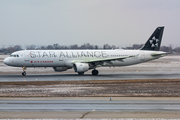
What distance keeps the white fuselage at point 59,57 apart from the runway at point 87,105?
67.9 ft

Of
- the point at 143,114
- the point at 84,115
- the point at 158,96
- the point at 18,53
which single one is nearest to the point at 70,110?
the point at 84,115

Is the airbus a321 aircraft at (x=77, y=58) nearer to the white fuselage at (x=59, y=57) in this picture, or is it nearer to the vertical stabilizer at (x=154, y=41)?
the white fuselage at (x=59, y=57)

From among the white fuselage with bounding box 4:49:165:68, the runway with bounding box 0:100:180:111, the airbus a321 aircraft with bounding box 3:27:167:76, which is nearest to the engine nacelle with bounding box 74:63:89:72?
the airbus a321 aircraft with bounding box 3:27:167:76

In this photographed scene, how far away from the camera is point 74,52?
39.2 meters

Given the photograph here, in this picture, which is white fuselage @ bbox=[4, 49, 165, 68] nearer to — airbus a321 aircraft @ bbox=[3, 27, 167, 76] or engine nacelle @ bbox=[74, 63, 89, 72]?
airbus a321 aircraft @ bbox=[3, 27, 167, 76]

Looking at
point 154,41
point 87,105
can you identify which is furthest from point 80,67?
point 87,105

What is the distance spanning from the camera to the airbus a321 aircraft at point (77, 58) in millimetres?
37125

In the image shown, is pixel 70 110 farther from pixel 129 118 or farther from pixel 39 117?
pixel 129 118

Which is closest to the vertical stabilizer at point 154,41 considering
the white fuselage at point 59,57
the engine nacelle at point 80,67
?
the white fuselage at point 59,57

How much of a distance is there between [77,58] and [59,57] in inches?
109

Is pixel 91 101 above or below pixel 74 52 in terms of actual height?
below

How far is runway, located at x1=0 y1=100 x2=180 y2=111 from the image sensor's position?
14.4 m

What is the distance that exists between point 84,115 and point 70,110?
4.56 ft

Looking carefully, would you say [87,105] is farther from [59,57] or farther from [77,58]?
[77,58]
